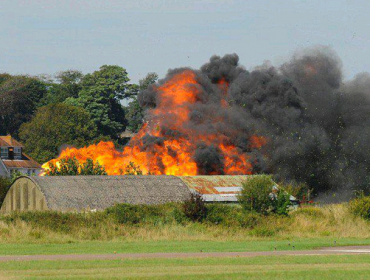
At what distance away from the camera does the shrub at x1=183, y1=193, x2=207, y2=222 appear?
50.9 metres

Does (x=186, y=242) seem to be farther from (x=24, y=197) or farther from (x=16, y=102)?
(x=16, y=102)

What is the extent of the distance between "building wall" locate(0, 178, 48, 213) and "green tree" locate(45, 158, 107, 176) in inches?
353

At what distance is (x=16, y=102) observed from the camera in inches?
6014

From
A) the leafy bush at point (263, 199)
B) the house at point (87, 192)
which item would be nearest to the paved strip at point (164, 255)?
the leafy bush at point (263, 199)

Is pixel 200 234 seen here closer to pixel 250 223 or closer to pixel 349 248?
pixel 250 223

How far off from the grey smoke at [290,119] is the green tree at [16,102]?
68.1 meters

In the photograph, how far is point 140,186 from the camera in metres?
61.9

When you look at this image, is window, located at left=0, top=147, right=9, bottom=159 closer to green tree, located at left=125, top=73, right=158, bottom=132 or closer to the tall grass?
green tree, located at left=125, top=73, right=158, bottom=132

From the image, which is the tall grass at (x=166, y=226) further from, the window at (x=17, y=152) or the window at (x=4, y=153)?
Answer: the window at (x=4, y=153)

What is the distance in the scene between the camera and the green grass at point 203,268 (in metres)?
28.8

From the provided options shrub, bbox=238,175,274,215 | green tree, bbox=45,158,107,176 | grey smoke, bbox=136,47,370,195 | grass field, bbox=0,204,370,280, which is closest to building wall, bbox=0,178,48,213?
green tree, bbox=45,158,107,176

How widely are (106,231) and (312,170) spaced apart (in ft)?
138

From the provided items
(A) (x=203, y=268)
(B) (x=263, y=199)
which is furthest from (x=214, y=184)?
(A) (x=203, y=268)

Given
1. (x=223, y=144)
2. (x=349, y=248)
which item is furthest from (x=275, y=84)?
(x=349, y=248)
